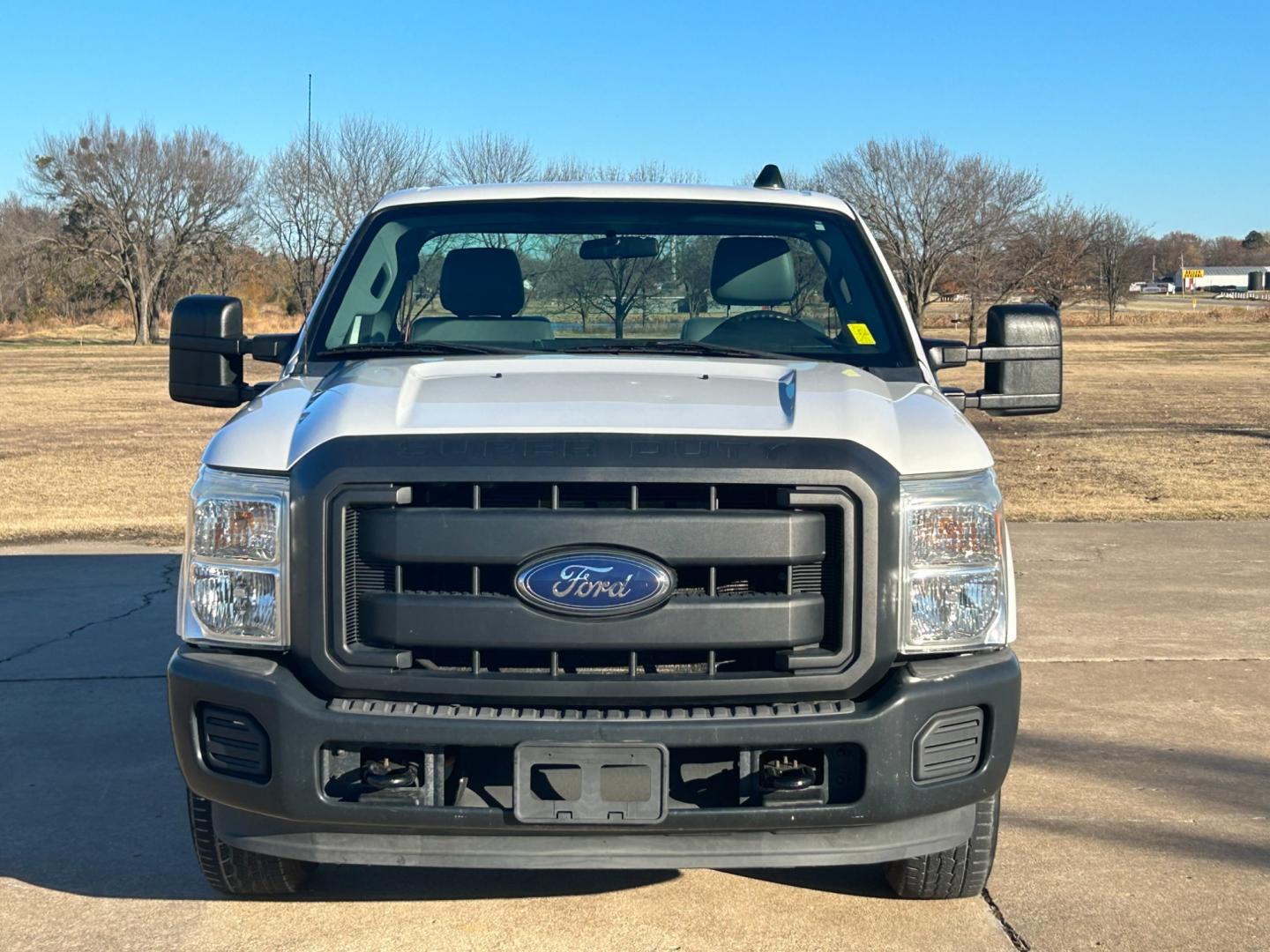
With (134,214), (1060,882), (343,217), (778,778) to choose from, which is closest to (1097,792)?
(1060,882)

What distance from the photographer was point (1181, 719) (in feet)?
18.5

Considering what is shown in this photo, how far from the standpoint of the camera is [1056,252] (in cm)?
5659

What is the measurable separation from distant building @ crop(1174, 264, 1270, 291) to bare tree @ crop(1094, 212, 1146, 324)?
226ft

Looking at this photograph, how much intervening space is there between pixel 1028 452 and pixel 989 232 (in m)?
38.4

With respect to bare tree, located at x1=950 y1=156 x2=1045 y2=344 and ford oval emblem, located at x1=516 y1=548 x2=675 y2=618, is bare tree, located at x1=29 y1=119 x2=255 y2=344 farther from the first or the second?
ford oval emblem, located at x1=516 y1=548 x2=675 y2=618

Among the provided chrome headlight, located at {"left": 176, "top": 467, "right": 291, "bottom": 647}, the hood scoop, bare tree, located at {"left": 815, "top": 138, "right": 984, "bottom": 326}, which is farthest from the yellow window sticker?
bare tree, located at {"left": 815, "top": 138, "right": 984, "bottom": 326}

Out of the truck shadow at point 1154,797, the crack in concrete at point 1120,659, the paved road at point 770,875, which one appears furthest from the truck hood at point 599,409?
the crack in concrete at point 1120,659

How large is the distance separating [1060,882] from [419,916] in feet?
5.67

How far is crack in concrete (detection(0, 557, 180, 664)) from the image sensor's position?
6.82 metres

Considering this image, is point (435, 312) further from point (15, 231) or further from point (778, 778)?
point (15, 231)

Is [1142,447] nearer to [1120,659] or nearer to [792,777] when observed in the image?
[1120,659]

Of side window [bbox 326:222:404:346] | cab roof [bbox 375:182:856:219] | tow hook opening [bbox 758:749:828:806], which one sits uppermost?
cab roof [bbox 375:182:856:219]

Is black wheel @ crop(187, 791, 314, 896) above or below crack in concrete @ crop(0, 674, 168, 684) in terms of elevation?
above

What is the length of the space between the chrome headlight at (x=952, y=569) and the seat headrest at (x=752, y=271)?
1.60 m
